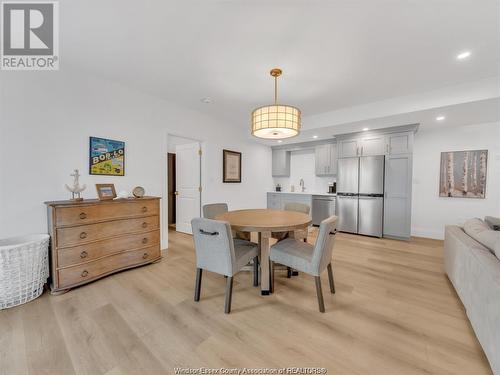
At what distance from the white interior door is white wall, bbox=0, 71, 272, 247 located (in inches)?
26.0

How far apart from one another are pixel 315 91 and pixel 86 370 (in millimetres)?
3651

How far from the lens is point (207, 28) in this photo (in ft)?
5.79

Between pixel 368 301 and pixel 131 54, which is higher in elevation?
pixel 131 54

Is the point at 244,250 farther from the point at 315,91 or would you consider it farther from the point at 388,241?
the point at 388,241

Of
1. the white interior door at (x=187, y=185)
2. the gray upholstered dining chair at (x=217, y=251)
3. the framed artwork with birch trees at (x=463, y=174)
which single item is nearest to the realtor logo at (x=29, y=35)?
the gray upholstered dining chair at (x=217, y=251)

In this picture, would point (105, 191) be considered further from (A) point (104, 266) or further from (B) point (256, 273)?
(B) point (256, 273)

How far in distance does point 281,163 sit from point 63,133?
4.66 meters

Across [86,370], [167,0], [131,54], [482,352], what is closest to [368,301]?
[482,352]

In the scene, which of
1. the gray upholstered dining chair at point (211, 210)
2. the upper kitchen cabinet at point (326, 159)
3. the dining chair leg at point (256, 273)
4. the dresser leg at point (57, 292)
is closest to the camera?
the dresser leg at point (57, 292)

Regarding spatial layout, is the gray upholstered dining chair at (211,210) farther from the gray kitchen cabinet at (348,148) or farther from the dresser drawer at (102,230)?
the gray kitchen cabinet at (348,148)

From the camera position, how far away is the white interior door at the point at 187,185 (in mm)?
4113

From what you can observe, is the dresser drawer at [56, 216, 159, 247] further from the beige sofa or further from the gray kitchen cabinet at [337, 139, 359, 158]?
the gray kitchen cabinet at [337, 139, 359, 158]

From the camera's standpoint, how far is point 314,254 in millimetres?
1725

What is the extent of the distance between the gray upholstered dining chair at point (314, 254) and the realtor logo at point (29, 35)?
2758 mm
